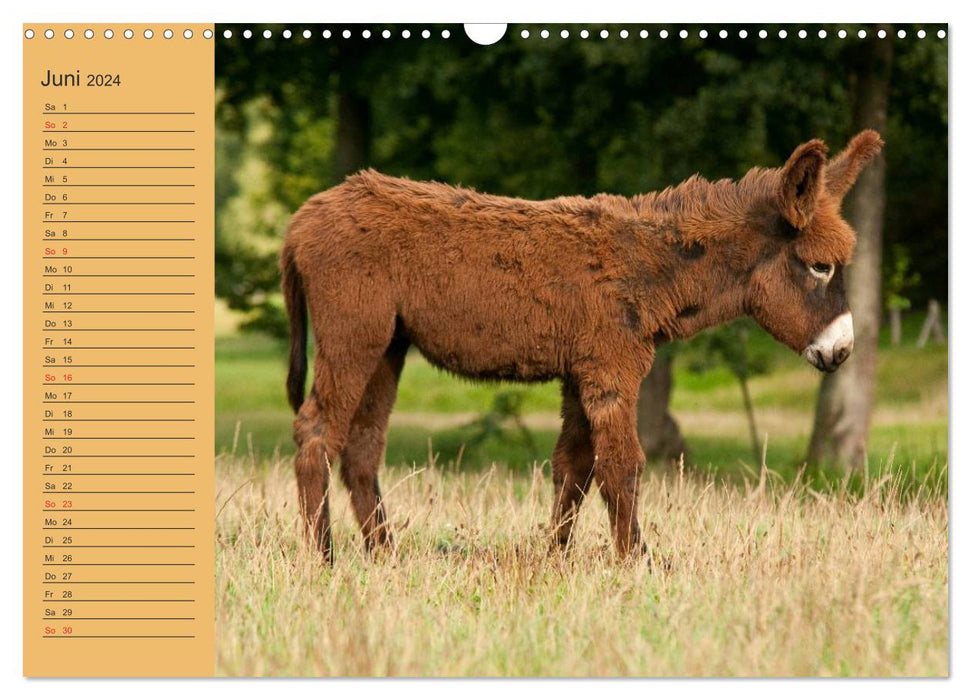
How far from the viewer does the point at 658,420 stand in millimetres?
12648

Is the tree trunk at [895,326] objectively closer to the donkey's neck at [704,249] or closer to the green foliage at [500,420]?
the green foliage at [500,420]

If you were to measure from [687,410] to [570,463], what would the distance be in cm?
1025

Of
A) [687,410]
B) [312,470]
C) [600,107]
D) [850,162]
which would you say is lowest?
[687,410]

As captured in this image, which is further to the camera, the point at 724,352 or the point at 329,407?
the point at 724,352

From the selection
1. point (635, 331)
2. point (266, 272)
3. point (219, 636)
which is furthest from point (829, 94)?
point (219, 636)

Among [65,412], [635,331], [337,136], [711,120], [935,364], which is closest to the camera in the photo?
[65,412]

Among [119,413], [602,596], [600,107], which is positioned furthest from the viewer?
[600,107]

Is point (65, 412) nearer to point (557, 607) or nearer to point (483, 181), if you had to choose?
point (557, 607)

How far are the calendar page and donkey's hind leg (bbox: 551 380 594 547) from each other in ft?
0.07

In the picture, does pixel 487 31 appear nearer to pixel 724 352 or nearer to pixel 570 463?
pixel 570 463

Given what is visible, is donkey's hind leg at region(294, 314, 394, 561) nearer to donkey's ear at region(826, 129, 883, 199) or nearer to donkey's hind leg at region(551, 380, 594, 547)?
donkey's hind leg at region(551, 380, 594, 547)

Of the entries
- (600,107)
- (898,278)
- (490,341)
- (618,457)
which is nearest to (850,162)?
(618,457)

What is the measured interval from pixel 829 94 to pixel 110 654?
820 cm

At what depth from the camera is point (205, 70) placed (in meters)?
4.97
